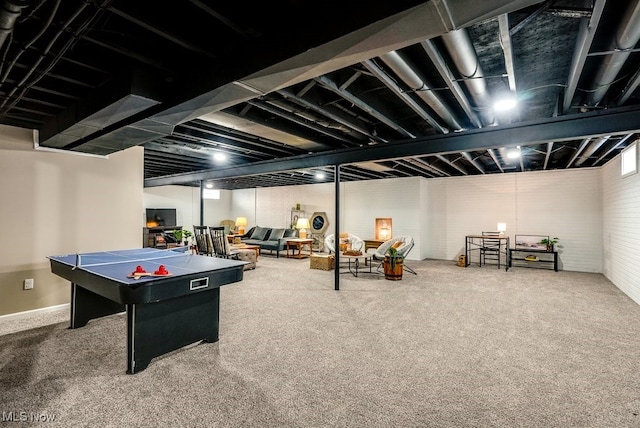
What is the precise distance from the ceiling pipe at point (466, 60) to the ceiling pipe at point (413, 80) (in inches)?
13.0

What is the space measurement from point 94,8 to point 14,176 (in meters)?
3.56

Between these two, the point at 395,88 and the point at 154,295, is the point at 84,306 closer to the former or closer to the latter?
the point at 154,295

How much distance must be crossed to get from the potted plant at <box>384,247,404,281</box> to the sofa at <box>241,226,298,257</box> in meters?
4.33

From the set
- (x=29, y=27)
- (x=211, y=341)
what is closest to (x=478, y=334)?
(x=211, y=341)

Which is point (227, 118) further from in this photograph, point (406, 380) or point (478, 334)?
point (478, 334)

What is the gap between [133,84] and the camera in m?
2.51

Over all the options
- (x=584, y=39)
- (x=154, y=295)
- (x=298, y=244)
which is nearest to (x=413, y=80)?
(x=584, y=39)

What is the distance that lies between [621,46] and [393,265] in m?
4.90

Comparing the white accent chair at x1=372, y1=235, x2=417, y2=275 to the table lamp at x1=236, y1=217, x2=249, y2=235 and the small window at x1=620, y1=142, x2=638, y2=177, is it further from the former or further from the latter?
the table lamp at x1=236, y1=217, x2=249, y2=235

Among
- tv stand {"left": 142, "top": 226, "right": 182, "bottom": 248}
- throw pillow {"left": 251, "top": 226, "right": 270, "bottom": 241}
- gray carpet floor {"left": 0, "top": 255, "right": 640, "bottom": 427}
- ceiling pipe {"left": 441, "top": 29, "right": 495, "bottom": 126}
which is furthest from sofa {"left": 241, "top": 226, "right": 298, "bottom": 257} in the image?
ceiling pipe {"left": 441, "top": 29, "right": 495, "bottom": 126}

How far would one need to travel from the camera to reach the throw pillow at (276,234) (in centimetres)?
1080

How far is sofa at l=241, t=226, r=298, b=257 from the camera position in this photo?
10109 mm

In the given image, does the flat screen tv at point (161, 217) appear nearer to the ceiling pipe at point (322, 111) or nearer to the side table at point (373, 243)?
the side table at point (373, 243)

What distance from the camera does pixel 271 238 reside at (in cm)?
1102
